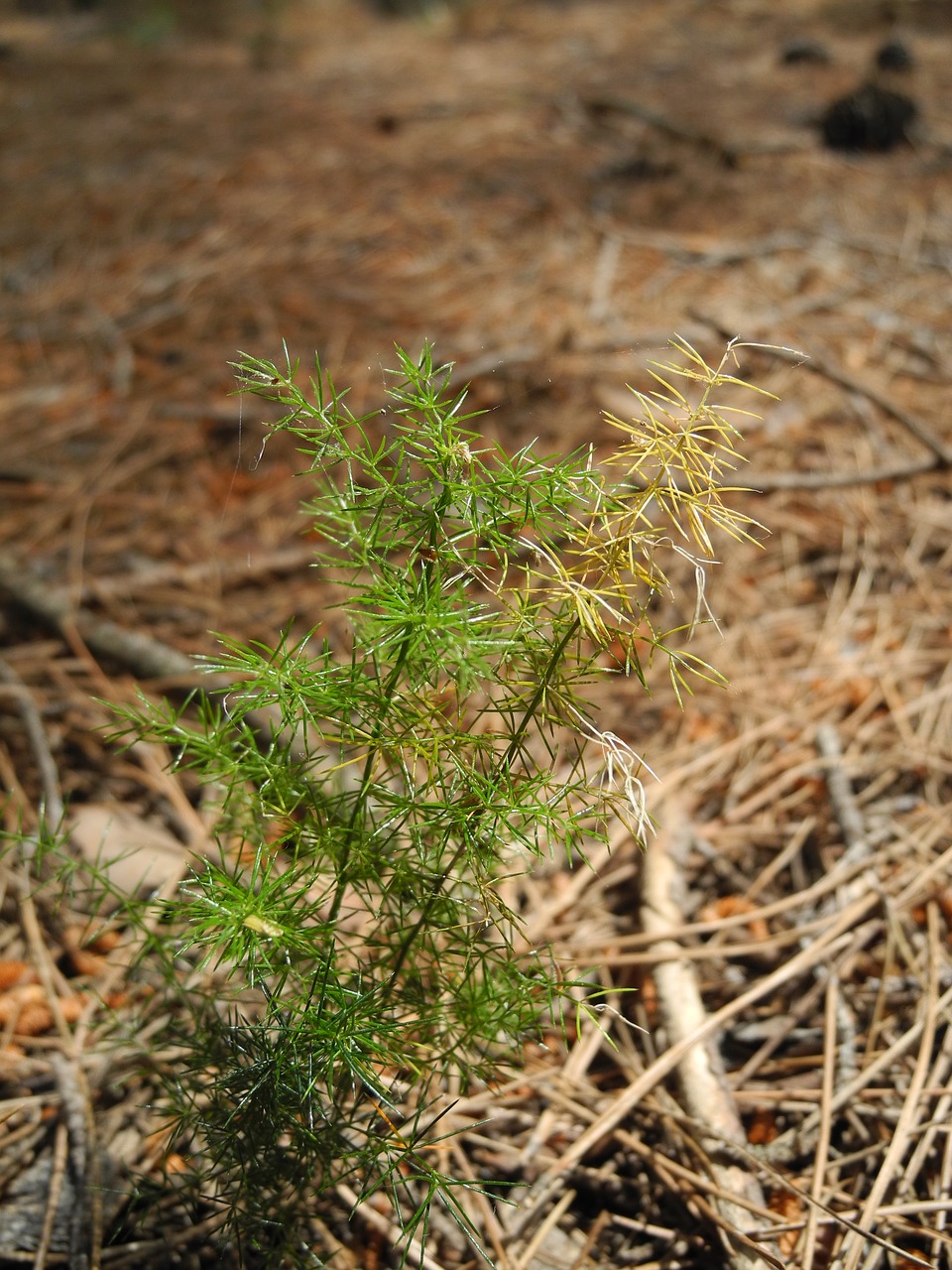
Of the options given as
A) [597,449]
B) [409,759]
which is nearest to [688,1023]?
[409,759]

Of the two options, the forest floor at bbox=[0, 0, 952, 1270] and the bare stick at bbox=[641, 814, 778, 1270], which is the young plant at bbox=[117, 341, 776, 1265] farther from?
the bare stick at bbox=[641, 814, 778, 1270]

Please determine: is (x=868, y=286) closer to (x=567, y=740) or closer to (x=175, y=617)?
(x=567, y=740)

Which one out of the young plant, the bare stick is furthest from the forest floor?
the young plant

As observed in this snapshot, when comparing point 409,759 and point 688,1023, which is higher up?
point 409,759

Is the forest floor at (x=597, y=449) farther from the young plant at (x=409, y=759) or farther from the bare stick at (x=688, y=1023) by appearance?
the young plant at (x=409, y=759)

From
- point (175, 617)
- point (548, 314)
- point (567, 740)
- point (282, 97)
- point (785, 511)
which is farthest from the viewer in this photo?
point (282, 97)

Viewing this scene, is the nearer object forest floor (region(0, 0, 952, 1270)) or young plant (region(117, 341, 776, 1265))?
young plant (region(117, 341, 776, 1265))

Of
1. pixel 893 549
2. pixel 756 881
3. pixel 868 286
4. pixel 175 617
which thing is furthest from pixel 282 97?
pixel 756 881

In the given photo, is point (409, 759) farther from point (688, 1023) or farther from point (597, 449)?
point (597, 449)
